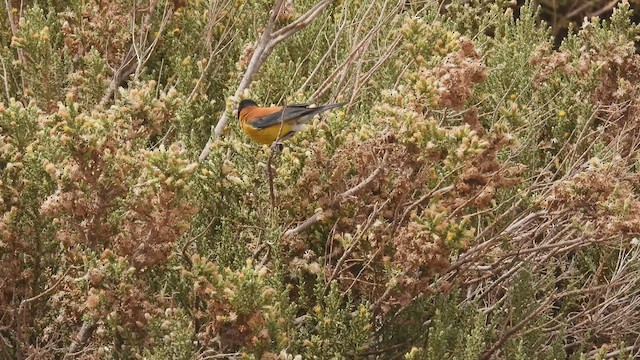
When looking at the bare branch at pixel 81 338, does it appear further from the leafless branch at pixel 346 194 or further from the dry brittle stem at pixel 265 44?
the dry brittle stem at pixel 265 44

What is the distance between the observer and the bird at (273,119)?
3564 mm

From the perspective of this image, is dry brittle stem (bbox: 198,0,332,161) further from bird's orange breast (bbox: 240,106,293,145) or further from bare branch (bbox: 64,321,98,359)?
bare branch (bbox: 64,321,98,359)

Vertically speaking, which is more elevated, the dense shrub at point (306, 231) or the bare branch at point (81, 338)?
the dense shrub at point (306, 231)

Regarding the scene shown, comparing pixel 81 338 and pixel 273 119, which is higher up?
pixel 273 119

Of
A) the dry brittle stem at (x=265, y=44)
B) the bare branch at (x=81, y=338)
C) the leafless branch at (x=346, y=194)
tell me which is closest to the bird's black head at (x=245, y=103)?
the dry brittle stem at (x=265, y=44)

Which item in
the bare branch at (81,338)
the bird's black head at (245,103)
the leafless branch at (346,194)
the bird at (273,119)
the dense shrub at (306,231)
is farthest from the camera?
the bird's black head at (245,103)

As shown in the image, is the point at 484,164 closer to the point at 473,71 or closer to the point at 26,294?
the point at 473,71

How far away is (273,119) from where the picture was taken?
143 inches

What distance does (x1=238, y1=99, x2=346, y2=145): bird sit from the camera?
3.56 meters

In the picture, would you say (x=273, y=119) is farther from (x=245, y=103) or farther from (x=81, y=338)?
(x=81, y=338)

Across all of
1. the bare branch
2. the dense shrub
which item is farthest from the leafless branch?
the bare branch

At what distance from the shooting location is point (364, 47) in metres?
4.48

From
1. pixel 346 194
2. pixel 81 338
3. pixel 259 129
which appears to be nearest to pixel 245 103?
pixel 259 129

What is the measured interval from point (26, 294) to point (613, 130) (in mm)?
2649
